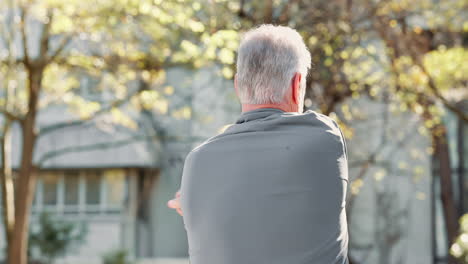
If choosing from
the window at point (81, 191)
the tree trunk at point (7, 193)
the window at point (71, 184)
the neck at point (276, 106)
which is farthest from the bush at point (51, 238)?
the neck at point (276, 106)

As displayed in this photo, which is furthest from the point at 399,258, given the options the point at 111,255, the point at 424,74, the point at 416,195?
the point at 424,74

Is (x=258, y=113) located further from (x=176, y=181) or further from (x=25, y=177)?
(x=176, y=181)

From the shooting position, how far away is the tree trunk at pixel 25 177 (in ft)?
35.1

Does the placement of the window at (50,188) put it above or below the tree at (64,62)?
below

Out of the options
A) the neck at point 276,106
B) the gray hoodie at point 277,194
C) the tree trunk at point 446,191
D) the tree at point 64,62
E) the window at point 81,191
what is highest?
the tree at point 64,62

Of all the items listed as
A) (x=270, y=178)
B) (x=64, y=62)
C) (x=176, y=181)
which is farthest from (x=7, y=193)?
(x=176, y=181)

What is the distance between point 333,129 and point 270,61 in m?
0.25

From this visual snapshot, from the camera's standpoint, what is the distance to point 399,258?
17422 mm

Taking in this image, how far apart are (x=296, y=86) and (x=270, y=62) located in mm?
105

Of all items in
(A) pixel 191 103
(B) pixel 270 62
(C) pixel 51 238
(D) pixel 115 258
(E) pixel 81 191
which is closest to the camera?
(B) pixel 270 62

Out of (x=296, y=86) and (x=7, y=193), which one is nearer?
(x=296, y=86)

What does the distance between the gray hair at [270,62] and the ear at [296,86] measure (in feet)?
0.04

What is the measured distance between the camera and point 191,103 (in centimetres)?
2025

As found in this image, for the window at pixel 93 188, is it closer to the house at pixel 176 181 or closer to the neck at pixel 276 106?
the house at pixel 176 181
